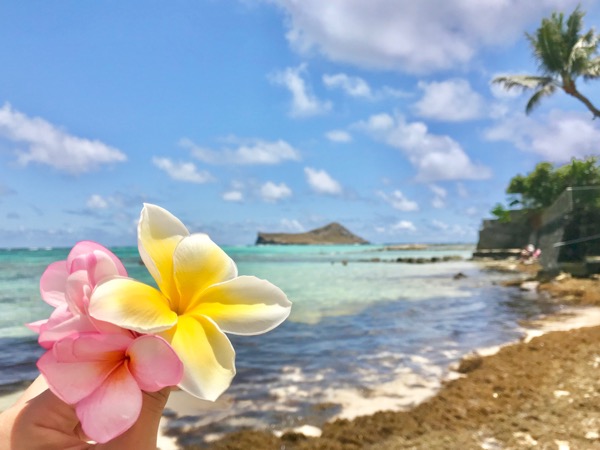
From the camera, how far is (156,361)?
0.56 metres

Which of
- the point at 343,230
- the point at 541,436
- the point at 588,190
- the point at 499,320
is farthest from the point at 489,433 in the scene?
the point at 343,230

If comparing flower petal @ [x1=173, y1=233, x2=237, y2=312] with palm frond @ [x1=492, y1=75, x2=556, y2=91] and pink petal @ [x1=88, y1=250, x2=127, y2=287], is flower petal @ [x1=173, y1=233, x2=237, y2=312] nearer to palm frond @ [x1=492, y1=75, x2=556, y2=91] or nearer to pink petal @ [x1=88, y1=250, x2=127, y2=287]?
pink petal @ [x1=88, y1=250, x2=127, y2=287]

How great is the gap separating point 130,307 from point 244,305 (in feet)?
0.47

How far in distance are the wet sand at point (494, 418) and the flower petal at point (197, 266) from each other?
299 cm

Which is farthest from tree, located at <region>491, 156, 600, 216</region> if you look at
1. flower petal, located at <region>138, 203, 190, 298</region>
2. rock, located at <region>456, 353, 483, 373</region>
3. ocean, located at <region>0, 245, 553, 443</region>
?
flower petal, located at <region>138, 203, 190, 298</region>

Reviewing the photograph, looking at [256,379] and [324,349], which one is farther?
[324,349]

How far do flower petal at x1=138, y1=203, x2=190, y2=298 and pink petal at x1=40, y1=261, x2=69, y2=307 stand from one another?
117mm

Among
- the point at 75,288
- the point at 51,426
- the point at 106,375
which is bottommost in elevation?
the point at 51,426

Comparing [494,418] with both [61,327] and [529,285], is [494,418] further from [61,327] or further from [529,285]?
[529,285]

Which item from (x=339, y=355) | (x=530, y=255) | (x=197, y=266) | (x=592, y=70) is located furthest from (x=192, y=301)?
(x=530, y=255)

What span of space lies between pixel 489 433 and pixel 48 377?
11.1ft

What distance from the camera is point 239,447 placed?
346cm

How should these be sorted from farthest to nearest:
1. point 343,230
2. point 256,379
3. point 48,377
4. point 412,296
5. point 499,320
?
point 343,230
point 412,296
point 499,320
point 256,379
point 48,377

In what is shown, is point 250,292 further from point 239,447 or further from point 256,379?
point 256,379
